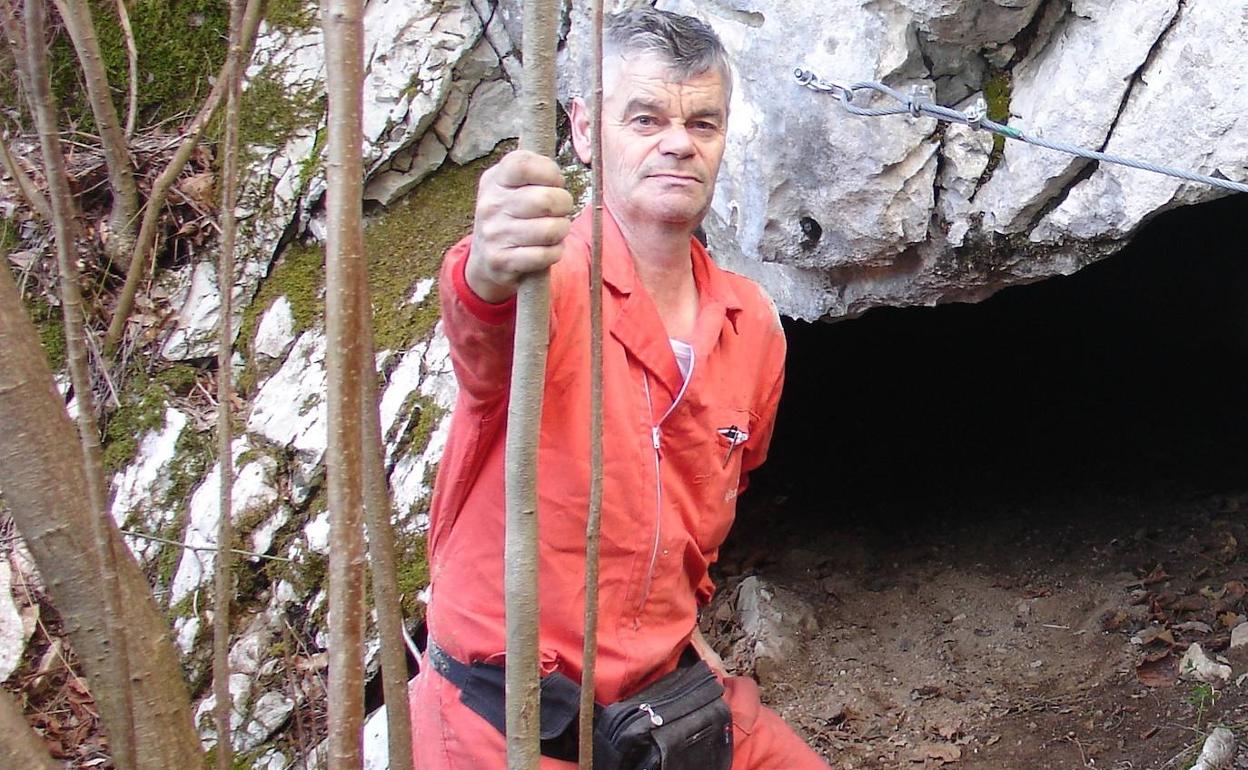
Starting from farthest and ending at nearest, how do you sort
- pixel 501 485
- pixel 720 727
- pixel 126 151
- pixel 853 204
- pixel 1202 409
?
pixel 1202 409, pixel 126 151, pixel 853 204, pixel 720 727, pixel 501 485

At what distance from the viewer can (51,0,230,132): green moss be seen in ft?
13.7

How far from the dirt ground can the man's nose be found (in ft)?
8.16

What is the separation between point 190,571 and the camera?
3.58 m

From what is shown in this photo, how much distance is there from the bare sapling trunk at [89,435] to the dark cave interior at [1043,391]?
165 inches

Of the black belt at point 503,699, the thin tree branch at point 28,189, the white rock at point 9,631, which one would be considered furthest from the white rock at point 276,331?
the black belt at point 503,699

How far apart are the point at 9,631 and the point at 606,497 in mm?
2501

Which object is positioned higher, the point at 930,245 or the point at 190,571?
the point at 930,245

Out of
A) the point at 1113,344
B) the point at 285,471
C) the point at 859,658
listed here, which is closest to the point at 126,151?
the point at 285,471

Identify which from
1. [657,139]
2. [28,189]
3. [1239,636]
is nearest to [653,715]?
[657,139]

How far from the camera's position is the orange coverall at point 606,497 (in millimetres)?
2027

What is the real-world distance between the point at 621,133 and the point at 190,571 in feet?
7.56

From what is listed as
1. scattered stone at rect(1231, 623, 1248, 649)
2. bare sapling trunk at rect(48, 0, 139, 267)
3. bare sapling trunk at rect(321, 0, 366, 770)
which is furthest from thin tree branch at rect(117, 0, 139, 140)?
scattered stone at rect(1231, 623, 1248, 649)

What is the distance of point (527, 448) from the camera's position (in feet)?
3.97

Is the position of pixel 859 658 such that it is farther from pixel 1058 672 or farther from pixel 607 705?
pixel 607 705
